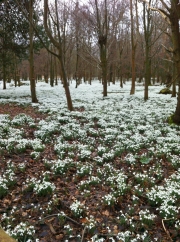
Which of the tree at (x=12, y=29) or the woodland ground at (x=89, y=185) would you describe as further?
the tree at (x=12, y=29)

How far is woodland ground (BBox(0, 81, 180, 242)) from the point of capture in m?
3.73

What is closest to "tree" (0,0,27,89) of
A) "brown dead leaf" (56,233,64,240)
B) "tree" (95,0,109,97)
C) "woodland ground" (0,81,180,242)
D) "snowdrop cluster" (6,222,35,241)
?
"tree" (95,0,109,97)

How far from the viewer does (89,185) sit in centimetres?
509

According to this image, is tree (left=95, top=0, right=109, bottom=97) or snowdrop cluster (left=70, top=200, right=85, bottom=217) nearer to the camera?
snowdrop cluster (left=70, top=200, right=85, bottom=217)

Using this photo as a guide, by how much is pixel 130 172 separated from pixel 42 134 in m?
3.83

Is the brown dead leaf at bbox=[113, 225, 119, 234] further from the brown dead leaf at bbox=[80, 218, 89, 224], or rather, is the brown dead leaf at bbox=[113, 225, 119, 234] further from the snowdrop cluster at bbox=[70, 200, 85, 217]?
the snowdrop cluster at bbox=[70, 200, 85, 217]

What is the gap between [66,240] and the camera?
3.30 metres

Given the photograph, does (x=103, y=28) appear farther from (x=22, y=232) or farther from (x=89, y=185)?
(x=22, y=232)

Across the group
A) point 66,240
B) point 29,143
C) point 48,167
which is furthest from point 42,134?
point 66,240

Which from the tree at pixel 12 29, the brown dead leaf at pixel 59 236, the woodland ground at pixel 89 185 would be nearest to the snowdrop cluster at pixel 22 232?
the woodland ground at pixel 89 185

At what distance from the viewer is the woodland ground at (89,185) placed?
3729mm

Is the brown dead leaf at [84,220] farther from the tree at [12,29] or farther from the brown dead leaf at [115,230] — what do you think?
the tree at [12,29]

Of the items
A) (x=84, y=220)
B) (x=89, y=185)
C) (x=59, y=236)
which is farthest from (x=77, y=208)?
(x=89, y=185)

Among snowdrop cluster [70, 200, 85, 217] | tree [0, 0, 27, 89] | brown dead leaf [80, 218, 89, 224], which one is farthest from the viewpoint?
tree [0, 0, 27, 89]
